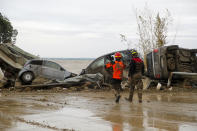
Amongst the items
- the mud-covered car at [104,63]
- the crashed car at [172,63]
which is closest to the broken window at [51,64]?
the mud-covered car at [104,63]

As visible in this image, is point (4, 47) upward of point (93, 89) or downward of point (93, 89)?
upward

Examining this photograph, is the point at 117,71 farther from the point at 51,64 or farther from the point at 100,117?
the point at 51,64

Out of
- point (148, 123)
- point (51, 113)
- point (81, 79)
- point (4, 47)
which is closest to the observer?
point (148, 123)

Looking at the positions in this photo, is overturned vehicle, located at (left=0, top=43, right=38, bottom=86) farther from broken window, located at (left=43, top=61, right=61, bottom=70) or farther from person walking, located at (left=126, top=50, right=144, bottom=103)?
person walking, located at (left=126, top=50, right=144, bottom=103)

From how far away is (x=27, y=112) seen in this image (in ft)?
28.7

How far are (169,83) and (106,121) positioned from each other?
795 centimetres

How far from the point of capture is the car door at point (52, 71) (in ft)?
59.9

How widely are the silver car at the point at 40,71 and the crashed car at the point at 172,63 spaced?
5.81 m

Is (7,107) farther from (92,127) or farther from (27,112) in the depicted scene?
(92,127)

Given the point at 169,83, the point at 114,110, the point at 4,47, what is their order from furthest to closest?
the point at 4,47
the point at 169,83
the point at 114,110

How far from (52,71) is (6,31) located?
12945mm

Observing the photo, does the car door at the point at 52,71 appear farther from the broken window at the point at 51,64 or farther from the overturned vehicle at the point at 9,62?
the overturned vehicle at the point at 9,62

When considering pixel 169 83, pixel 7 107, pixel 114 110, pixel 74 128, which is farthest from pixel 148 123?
pixel 169 83

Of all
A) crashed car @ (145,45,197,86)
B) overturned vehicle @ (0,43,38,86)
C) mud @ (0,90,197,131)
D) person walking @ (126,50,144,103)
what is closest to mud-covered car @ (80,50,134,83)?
crashed car @ (145,45,197,86)
